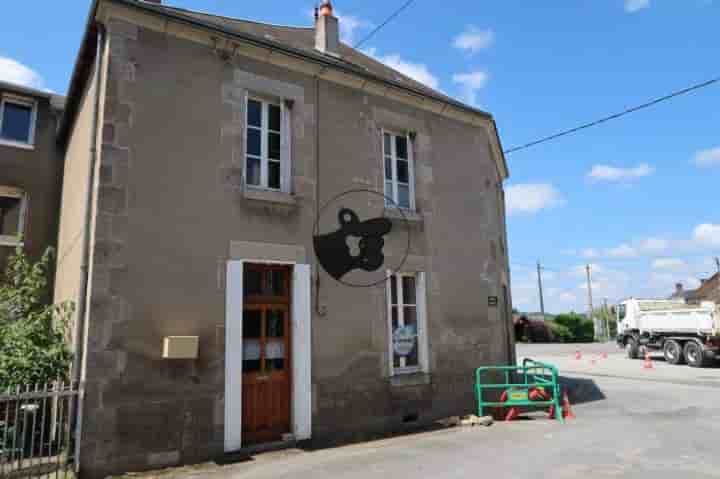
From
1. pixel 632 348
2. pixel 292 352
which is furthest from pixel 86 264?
pixel 632 348

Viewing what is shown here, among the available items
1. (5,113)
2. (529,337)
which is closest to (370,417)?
(5,113)

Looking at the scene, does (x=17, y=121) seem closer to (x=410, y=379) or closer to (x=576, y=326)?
(x=410, y=379)

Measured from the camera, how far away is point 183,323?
6.54 metres

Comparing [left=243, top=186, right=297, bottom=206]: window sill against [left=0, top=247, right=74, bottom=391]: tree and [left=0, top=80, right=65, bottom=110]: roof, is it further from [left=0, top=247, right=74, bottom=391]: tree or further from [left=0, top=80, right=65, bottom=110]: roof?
[left=0, top=80, right=65, bottom=110]: roof

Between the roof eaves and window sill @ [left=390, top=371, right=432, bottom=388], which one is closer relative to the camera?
the roof eaves

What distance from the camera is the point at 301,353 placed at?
7.43m

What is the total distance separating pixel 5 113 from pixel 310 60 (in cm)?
772

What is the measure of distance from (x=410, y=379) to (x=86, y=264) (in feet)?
18.1

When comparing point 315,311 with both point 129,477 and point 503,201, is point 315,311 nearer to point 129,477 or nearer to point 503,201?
point 129,477

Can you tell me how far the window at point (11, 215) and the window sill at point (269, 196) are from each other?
20.4ft

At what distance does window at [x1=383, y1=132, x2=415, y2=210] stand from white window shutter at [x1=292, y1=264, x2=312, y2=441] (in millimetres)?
2636

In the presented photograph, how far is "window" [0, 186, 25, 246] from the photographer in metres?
10.2

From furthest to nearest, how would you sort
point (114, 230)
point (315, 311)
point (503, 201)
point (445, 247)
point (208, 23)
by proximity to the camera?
point (503, 201) < point (445, 247) < point (315, 311) < point (208, 23) < point (114, 230)

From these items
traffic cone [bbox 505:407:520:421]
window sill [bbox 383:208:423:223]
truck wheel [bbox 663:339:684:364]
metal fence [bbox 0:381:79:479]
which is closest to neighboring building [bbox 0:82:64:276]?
metal fence [bbox 0:381:79:479]
